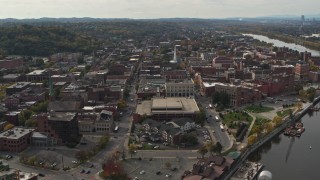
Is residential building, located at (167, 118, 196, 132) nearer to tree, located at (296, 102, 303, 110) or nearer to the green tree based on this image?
the green tree

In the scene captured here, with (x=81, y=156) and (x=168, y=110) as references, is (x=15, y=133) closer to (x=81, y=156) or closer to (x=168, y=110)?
(x=81, y=156)

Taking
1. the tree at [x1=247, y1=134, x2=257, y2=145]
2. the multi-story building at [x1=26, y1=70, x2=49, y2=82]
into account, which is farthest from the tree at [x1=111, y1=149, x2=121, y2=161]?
the multi-story building at [x1=26, y1=70, x2=49, y2=82]

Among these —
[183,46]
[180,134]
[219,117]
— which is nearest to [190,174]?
[180,134]

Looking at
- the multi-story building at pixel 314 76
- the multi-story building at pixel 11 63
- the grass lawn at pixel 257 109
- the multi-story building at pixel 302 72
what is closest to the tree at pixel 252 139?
the grass lawn at pixel 257 109

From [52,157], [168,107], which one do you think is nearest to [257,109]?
[168,107]

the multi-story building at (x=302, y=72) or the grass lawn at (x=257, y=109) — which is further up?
the multi-story building at (x=302, y=72)

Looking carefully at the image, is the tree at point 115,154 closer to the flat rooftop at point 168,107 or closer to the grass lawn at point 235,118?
the flat rooftop at point 168,107
